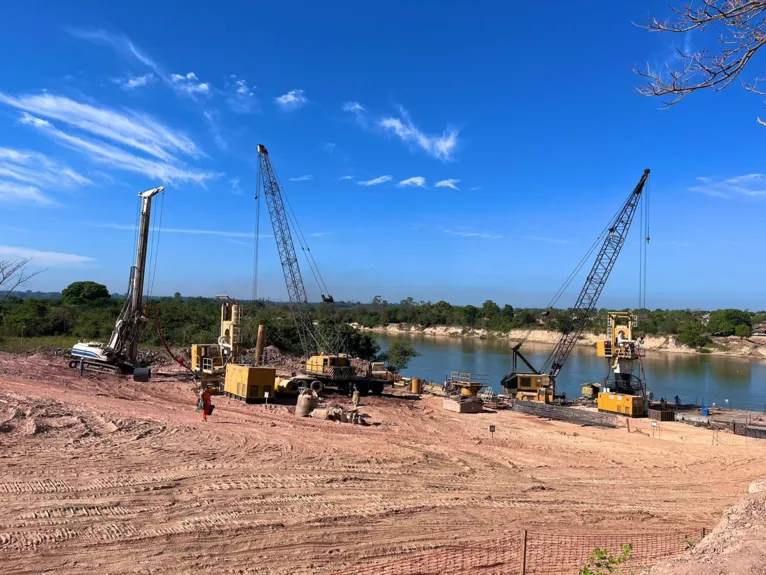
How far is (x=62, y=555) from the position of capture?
24.6 feet

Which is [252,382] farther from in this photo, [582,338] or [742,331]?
[742,331]

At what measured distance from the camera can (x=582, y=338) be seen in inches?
4311

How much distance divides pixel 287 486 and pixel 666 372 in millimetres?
64490

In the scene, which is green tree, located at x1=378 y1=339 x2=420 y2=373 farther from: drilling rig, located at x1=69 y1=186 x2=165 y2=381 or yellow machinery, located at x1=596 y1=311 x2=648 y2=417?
drilling rig, located at x1=69 y1=186 x2=165 y2=381

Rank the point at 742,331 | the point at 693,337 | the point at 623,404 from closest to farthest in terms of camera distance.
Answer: the point at 623,404 < the point at 693,337 < the point at 742,331

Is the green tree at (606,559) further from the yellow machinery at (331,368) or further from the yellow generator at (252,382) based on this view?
the yellow machinery at (331,368)

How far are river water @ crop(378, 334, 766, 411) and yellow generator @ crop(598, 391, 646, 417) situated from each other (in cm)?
1496

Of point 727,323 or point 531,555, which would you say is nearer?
point 531,555

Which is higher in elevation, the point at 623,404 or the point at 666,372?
the point at 623,404

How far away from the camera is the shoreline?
297 feet

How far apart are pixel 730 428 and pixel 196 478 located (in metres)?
26.2

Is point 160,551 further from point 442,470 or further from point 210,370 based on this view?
point 210,370

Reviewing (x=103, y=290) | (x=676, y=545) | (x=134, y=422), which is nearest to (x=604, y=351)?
(x=676, y=545)

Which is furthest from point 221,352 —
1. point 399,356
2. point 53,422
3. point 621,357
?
point 399,356
